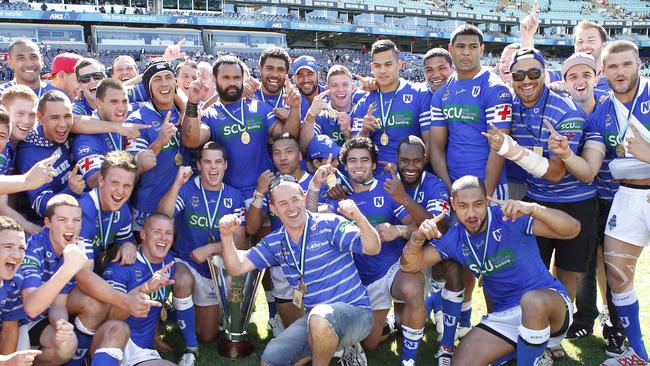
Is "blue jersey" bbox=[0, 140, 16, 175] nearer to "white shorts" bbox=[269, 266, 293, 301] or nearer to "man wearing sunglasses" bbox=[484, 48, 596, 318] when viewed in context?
"white shorts" bbox=[269, 266, 293, 301]

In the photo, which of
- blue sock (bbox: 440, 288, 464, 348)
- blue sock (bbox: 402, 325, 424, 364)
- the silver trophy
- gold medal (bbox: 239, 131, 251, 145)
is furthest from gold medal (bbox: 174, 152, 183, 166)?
blue sock (bbox: 440, 288, 464, 348)

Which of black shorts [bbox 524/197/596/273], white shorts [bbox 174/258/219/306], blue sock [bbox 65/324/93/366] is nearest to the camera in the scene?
blue sock [bbox 65/324/93/366]

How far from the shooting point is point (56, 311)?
3777 millimetres

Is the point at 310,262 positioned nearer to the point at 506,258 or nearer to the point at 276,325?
the point at 276,325

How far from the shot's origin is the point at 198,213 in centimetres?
491

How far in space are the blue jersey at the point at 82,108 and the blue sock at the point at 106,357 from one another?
2.34 metres

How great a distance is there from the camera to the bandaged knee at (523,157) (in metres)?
4.10

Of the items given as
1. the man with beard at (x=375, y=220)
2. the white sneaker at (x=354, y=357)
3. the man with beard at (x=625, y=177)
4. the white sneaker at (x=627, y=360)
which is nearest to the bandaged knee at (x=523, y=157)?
the man with beard at (x=625, y=177)

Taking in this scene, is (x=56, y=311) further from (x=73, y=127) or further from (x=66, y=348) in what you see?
(x=73, y=127)

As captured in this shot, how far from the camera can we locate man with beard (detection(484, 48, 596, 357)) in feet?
14.3

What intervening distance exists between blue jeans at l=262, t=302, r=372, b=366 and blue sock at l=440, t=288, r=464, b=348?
695 millimetres

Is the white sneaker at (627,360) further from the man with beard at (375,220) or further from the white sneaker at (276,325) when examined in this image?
the white sneaker at (276,325)

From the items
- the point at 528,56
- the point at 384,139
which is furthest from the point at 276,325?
the point at 528,56

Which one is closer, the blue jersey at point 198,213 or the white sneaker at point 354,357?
the white sneaker at point 354,357
